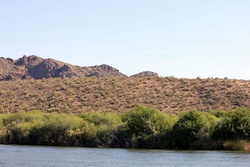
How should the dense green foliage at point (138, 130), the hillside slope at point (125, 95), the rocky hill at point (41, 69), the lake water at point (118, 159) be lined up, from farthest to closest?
the rocky hill at point (41, 69), the hillside slope at point (125, 95), the dense green foliage at point (138, 130), the lake water at point (118, 159)

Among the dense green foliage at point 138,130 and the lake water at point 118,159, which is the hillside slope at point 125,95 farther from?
the lake water at point 118,159

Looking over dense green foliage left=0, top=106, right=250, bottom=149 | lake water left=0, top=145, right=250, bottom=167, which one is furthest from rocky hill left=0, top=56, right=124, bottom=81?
lake water left=0, top=145, right=250, bottom=167

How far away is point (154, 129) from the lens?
6106 cm

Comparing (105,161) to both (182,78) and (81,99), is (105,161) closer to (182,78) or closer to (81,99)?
(81,99)

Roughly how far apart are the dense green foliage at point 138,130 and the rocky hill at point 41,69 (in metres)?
97.2

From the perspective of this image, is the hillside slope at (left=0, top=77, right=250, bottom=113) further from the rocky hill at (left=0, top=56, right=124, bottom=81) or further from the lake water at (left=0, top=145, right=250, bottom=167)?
the rocky hill at (left=0, top=56, right=124, bottom=81)

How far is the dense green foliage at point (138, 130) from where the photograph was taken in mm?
58562

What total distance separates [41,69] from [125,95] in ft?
272

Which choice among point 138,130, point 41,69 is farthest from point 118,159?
point 41,69

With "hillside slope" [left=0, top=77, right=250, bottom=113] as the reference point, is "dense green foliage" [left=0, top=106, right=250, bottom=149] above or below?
below

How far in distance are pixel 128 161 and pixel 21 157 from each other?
10162 millimetres

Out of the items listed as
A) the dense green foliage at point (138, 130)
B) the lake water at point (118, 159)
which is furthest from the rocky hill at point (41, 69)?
the lake water at point (118, 159)

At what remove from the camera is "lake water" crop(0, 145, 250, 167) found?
42.7m

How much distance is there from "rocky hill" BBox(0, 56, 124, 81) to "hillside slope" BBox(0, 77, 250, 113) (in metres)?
54.5
